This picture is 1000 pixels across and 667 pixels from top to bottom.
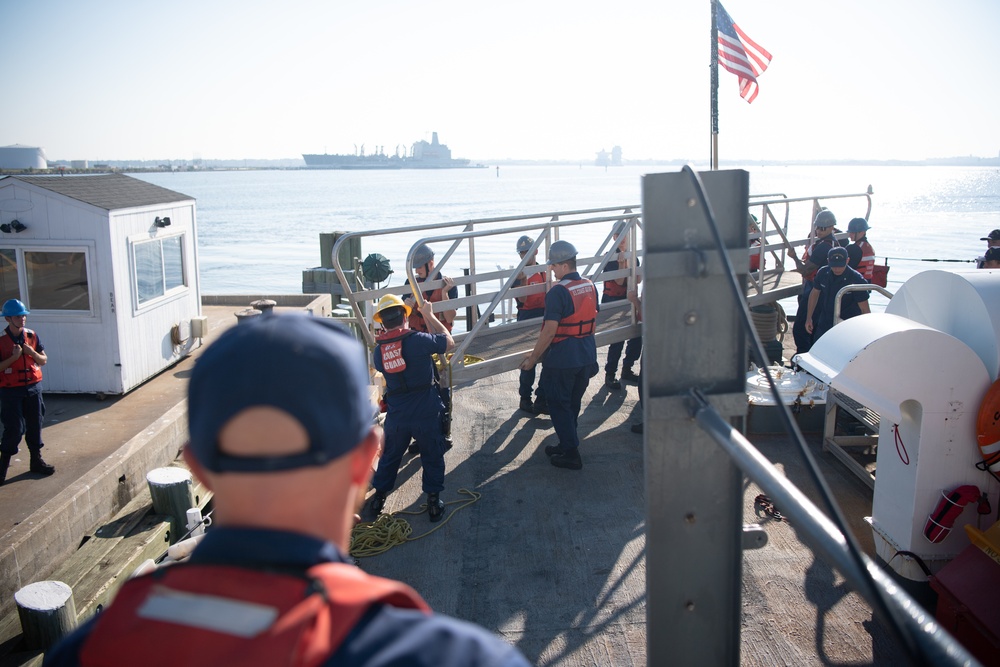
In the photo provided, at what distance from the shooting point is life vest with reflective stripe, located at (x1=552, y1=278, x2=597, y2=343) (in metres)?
6.86

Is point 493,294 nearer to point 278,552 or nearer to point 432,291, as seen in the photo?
point 432,291

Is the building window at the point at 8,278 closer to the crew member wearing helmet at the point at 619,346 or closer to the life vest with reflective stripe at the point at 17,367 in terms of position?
the life vest with reflective stripe at the point at 17,367

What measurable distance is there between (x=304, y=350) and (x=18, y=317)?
7.52 m

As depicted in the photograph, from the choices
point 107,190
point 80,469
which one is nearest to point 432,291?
point 80,469

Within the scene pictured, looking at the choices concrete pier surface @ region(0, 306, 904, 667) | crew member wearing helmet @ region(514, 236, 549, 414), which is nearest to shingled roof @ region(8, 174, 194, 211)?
concrete pier surface @ region(0, 306, 904, 667)

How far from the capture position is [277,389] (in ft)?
3.60

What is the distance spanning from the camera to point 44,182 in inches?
380

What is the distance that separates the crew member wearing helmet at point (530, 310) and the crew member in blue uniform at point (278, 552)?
6.74 m

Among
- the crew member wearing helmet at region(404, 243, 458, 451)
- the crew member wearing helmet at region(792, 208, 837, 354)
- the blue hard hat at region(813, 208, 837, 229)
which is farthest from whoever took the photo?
the blue hard hat at region(813, 208, 837, 229)

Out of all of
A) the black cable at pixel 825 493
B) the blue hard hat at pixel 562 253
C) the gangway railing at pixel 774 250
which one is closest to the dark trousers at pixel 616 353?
the gangway railing at pixel 774 250

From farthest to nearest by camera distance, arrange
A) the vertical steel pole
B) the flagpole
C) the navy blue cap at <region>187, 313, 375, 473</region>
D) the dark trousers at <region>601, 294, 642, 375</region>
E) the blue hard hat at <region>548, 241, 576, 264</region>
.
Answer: the dark trousers at <region>601, 294, 642, 375</region> → the blue hard hat at <region>548, 241, 576, 264</region> → the flagpole → the vertical steel pole → the navy blue cap at <region>187, 313, 375, 473</region>

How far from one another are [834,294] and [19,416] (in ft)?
26.8

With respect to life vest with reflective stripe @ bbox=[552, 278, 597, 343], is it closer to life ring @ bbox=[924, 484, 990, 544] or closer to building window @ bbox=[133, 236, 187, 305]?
life ring @ bbox=[924, 484, 990, 544]

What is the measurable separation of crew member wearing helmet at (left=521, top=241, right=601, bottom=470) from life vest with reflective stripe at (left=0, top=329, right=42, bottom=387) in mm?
4733
